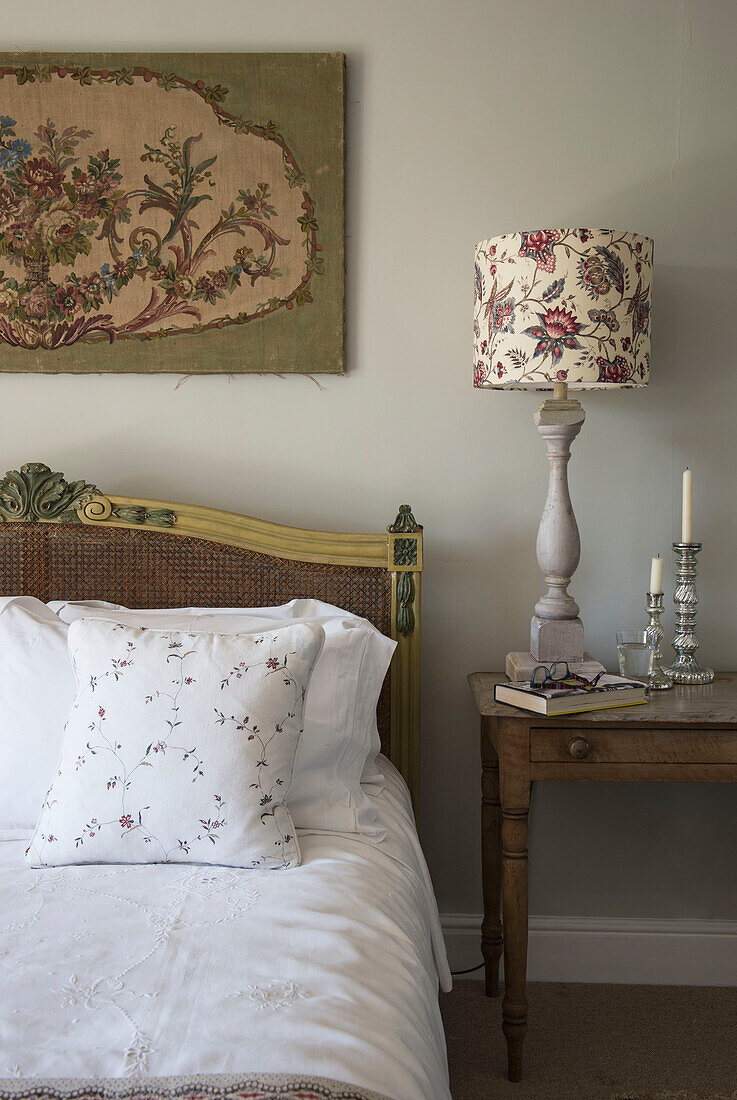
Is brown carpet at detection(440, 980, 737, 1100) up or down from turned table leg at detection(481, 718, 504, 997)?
down

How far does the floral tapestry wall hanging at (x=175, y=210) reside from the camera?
203 centimetres

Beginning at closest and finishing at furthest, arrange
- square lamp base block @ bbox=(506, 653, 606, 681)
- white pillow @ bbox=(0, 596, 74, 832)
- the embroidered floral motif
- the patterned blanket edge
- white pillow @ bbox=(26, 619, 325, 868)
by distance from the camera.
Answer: the patterned blanket edge → the embroidered floral motif → white pillow @ bbox=(26, 619, 325, 868) → white pillow @ bbox=(0, 596, 74, 832) → square lamp base block @ bbox=(506, 653, 606, 681)

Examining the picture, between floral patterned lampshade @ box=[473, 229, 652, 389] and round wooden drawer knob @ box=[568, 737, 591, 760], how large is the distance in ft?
2.29

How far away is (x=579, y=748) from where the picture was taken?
1.66m

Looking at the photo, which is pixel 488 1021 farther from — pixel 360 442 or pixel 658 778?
pixel 360 442

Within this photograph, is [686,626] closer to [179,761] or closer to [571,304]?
[571,304]

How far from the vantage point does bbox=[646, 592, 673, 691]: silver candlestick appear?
185 cm

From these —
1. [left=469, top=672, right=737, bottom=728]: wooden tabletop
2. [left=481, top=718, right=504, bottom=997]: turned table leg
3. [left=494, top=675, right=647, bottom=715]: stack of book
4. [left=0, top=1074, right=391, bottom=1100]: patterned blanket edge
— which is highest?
[left=494, top=675, right=647, bottom=715]: stack of book

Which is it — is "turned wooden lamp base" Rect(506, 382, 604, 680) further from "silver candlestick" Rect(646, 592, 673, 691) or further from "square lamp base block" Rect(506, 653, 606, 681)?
"silver candlestick" Rect(646, 592, 673, 691)

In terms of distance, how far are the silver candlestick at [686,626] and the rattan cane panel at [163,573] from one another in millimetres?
652

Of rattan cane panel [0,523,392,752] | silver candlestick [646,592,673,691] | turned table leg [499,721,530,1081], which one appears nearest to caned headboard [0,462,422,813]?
rattan cane panel [0,523,392,752]

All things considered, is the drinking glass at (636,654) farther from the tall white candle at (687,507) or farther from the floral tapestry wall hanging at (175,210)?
the floral tapestry wall hanging at (175,210)

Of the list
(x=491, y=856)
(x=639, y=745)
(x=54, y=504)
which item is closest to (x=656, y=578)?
(x=639, y=745)

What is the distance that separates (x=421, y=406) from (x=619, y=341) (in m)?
0.53
